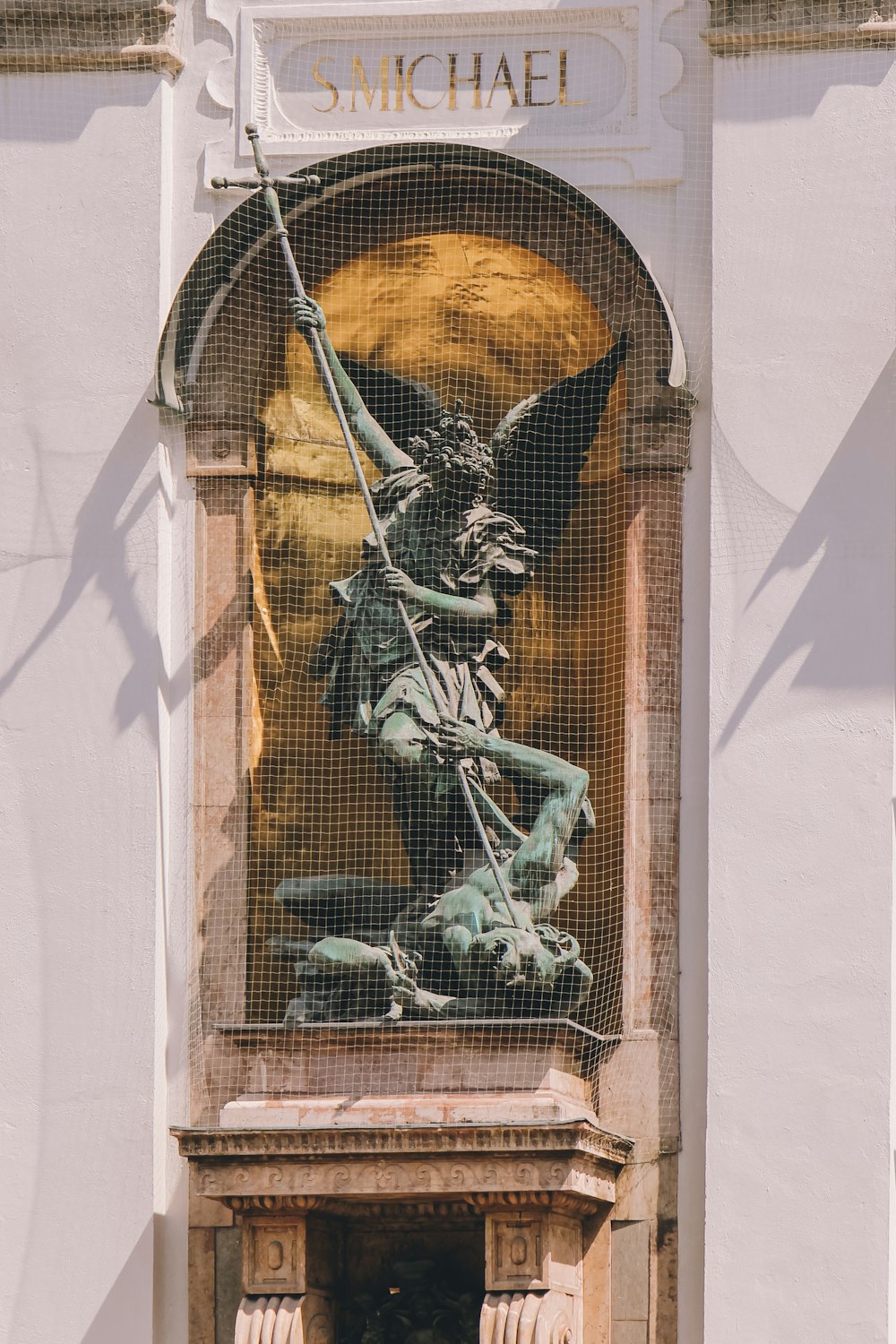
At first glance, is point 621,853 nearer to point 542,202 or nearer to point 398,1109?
point 398,1109

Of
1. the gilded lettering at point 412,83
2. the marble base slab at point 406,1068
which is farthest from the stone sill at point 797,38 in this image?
the marble base slab at point 406,1068

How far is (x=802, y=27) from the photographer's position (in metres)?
12.5

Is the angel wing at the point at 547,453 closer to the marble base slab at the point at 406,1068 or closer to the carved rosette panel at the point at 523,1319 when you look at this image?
the marble base slab at the point at 406,1068

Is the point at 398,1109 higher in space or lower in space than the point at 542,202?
lower

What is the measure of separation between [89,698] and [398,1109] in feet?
5.92

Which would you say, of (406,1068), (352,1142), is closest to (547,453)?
(406,1068)

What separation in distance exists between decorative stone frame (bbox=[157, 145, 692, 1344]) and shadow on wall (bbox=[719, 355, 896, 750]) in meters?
0.42

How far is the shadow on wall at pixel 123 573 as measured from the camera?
12492 millimetres

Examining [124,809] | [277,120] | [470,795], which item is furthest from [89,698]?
[277,120]

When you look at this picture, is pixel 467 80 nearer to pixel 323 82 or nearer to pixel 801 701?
pixel 323 82

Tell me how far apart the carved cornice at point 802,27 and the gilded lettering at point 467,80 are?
2.77ft

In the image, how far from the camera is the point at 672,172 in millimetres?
12656

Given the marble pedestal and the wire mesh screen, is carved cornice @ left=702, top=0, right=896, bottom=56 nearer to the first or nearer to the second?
the wire mesh screen

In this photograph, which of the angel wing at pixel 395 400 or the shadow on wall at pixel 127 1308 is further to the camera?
the angel wing at pixel 395 400
